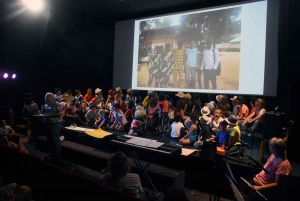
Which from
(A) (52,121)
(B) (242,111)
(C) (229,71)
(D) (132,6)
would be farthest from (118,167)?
(D) (132,6)

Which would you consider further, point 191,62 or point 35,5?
point 35,5

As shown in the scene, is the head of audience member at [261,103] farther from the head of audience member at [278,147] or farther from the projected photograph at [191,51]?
the head of audience member at [278,147]

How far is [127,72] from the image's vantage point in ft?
32.2

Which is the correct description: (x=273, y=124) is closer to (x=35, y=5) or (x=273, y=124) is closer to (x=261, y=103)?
(x=261, y=103)

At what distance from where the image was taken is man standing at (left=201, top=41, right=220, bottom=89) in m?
7.28

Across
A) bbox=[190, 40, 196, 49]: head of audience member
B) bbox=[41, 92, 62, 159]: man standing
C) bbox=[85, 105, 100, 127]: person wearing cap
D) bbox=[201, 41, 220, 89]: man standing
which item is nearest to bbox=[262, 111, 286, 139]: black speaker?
bbox=[201, 41, 220, 89]: man standing

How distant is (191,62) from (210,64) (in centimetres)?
69

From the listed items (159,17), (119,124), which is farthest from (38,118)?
(159,17)

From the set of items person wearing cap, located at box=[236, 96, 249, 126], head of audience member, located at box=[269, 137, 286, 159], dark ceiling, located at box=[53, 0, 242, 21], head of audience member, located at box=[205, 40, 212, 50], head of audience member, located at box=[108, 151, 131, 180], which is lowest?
head of audience member, located at box=[108, 151, 131, 180]

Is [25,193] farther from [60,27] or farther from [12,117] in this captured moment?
[60,27]

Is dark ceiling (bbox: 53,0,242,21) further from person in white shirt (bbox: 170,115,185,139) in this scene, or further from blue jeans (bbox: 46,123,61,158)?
blue jeans (bbox: 46,123,61,158)

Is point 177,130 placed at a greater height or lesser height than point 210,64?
lesser

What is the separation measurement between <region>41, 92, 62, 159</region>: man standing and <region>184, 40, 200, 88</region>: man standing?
4.56m

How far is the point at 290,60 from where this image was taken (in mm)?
5125
